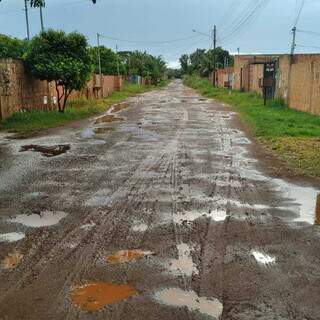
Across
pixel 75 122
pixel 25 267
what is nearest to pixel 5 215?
pixel 25 267

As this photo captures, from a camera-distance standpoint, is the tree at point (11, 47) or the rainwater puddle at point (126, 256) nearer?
the rainwater puddle at point (126, 256)

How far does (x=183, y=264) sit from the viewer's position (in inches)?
218

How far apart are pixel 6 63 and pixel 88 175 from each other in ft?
41.4

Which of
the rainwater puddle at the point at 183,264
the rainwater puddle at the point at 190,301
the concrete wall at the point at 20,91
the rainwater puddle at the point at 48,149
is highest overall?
the concrete wall at the point at 20,91

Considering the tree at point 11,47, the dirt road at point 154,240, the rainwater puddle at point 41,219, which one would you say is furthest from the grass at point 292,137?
the tree at point 11,47

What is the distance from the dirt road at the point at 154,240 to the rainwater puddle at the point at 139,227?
27 mm

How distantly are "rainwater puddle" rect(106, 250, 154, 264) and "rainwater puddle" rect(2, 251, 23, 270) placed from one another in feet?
3.35

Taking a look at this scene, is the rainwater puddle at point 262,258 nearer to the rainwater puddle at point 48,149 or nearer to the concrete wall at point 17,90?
the rainwater puddle at point 48,149

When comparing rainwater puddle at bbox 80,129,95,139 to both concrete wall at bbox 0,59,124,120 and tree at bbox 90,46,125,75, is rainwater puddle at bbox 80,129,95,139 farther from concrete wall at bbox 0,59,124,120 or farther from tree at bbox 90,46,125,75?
tree at bbox 90,46,125,75

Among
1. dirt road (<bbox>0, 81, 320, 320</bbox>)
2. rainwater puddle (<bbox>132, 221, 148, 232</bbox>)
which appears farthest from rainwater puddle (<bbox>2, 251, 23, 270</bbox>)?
rainwater puddle (<bbox>132, 221, 148, 232</bbox>)

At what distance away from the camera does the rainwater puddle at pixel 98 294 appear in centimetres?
461

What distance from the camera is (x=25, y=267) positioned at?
17.9 ft

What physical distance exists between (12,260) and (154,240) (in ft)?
5.71

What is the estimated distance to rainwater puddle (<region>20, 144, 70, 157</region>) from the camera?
13.1m
